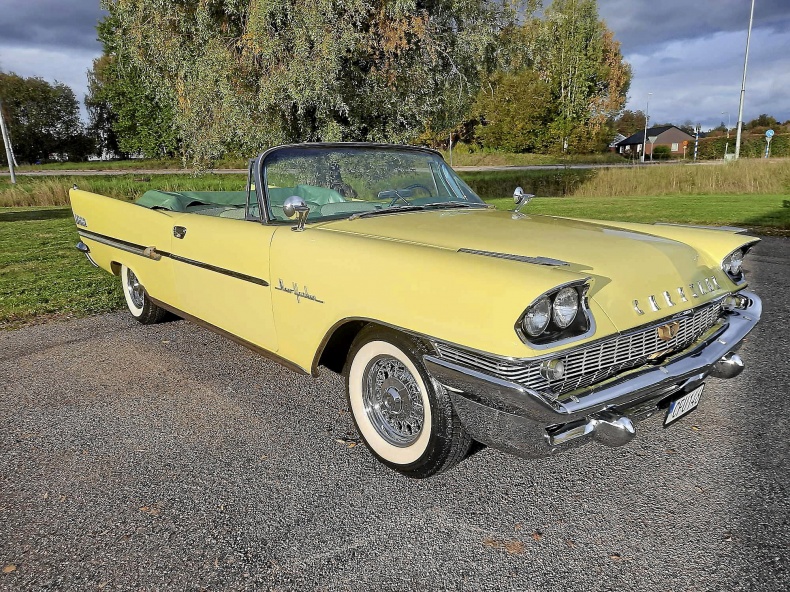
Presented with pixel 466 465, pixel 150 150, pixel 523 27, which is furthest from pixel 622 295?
pixel 150 150

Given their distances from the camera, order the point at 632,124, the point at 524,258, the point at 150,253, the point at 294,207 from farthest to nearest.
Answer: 1. the point at 632,124
2. the point at 150,253
3. the point at 294,207
4. the point at 524,258

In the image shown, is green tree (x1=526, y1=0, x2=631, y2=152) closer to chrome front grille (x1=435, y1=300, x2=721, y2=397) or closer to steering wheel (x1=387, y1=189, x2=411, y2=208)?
steering wheel (x1=387, y1=189, x2=411, y2=208)

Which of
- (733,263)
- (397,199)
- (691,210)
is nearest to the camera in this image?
(733,263)

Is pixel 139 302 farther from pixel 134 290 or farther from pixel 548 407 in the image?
pixel 548 407

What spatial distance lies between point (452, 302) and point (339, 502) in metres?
0.99

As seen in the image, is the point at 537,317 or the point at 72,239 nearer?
the point at 537,317

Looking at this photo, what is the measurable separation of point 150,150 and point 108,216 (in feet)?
167

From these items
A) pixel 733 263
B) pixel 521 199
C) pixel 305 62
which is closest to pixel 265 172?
pixel 521 199

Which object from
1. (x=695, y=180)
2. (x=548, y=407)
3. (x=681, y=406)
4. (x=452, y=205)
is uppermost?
(x=452, y=205)

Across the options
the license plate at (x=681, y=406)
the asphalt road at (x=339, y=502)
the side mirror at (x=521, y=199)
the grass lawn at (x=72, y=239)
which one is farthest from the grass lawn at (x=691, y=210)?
the license plate at (x=681, y=406)

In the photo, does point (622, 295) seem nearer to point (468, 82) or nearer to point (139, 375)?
point (139, 375)

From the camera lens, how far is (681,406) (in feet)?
8.05

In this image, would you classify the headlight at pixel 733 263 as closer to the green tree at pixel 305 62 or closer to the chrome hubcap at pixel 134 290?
the chrome hubcap at pixel 134 290

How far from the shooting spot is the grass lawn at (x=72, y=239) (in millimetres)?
5824
